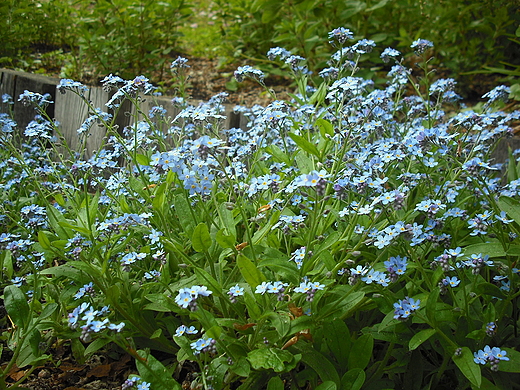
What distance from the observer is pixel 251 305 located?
67.1 inches

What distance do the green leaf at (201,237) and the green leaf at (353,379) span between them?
2.20 ft

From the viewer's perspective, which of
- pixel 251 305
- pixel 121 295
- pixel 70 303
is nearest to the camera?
pixel 251 305

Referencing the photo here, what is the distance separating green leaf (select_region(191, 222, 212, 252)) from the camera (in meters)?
1.77

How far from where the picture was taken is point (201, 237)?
179cm

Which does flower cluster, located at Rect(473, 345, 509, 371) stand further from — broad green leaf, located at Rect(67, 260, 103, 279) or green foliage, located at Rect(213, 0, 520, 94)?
green foliage, located at Rect(213, 0, 520, 94)

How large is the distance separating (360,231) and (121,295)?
3.24 ft

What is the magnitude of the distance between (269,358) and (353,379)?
0.32 m

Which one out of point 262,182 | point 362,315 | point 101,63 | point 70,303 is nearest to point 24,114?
point 101,63

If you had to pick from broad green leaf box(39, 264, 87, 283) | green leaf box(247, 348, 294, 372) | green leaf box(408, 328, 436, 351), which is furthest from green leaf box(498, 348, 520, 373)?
broad green leaf box(39, 264, 87, 283)

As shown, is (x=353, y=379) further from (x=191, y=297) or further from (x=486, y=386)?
(x=191, y=297)

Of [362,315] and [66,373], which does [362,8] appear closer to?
[362,315]

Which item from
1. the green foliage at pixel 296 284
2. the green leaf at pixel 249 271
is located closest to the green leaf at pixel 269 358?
the green foliage at pixel 296 284

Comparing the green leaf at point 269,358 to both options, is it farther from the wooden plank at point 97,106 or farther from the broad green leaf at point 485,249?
the wooden plank at point 97,106

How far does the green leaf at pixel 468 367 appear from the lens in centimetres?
159
